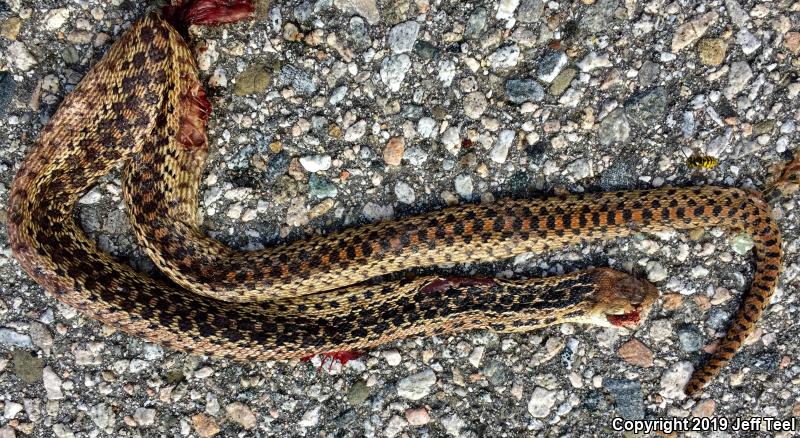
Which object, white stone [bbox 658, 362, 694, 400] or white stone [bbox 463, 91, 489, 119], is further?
white stone [bbox 658, 362, 694, 400]

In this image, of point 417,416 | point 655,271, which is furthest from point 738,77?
point 417,416

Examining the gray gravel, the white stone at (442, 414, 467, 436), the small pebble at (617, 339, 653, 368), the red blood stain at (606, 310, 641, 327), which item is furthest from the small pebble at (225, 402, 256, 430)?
the small pebble at (617, 339, 653, 368)

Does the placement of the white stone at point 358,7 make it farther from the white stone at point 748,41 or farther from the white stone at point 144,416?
the white stone at point 144,416

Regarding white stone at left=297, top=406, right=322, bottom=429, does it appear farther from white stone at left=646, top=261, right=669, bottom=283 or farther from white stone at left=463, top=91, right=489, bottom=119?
white stone at left=646, top=261, right=669, bottom=283

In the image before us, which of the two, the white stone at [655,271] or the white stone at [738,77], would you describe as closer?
the white stone at [738,77]

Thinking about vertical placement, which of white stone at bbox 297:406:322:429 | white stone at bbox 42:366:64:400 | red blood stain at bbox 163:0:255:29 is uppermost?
red blood stain at bbox 163:0:255:29

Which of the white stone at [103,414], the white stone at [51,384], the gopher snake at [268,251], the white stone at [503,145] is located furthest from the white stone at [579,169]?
the white stone at [51,384]

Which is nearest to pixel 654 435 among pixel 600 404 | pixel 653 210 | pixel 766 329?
pixel 600 404

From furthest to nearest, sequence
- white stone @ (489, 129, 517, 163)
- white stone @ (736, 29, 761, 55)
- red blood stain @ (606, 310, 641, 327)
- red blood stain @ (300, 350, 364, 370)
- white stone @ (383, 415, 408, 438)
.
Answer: white stone @ (383, 415, 408, 438) → red blood stain @ (300, 350, 364, 370) → white stone @ (489, 129, 517, 163) → red blood stain @ (606, 310, 641, 327) → white stone @ (736, 29, 761, 55)
